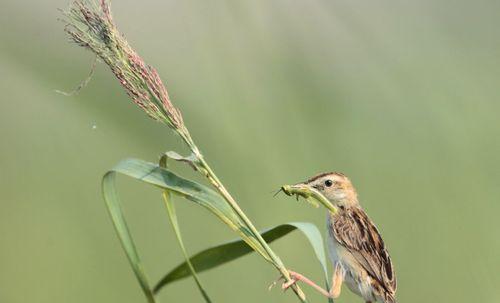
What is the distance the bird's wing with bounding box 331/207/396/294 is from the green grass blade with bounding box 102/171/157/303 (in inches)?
22.3

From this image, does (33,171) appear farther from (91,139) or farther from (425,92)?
(425,92)

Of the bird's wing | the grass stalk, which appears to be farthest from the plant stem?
the bird's wing

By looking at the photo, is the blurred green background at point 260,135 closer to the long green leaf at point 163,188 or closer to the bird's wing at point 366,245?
the bird's wing at point 366,245

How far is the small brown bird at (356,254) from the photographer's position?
1675 mm

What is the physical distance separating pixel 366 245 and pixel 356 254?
35mm

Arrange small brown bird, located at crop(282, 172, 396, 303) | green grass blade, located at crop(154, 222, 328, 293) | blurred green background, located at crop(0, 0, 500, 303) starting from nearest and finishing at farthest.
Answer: green grass blade, located at crop(154, 222, 328, 293), small brown bird, located at crop(282, 172, 396, 303), blurred green background, located at crop(0, 0, 500, 303)

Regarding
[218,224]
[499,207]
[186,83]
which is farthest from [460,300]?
[186,83]

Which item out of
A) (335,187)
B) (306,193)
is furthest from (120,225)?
(335,187)

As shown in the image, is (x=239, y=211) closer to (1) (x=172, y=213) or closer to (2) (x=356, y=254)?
(1) (x=172, y=213)

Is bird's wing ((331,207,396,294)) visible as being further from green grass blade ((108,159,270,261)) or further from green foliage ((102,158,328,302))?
green grass blade ((108,159,270,261))

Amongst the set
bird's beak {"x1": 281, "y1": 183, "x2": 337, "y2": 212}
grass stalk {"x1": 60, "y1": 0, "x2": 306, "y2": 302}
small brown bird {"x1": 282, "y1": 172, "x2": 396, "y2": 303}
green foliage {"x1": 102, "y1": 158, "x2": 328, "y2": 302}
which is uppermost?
grass stalk {"x1": 60, "y1": 0, "x2": 306, "y2": 302}

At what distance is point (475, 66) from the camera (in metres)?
2.58

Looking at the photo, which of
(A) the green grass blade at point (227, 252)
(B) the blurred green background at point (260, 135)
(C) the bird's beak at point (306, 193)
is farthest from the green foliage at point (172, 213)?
(B) the blurred green background at point (260, 135)

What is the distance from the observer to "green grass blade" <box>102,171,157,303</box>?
1.32 m
